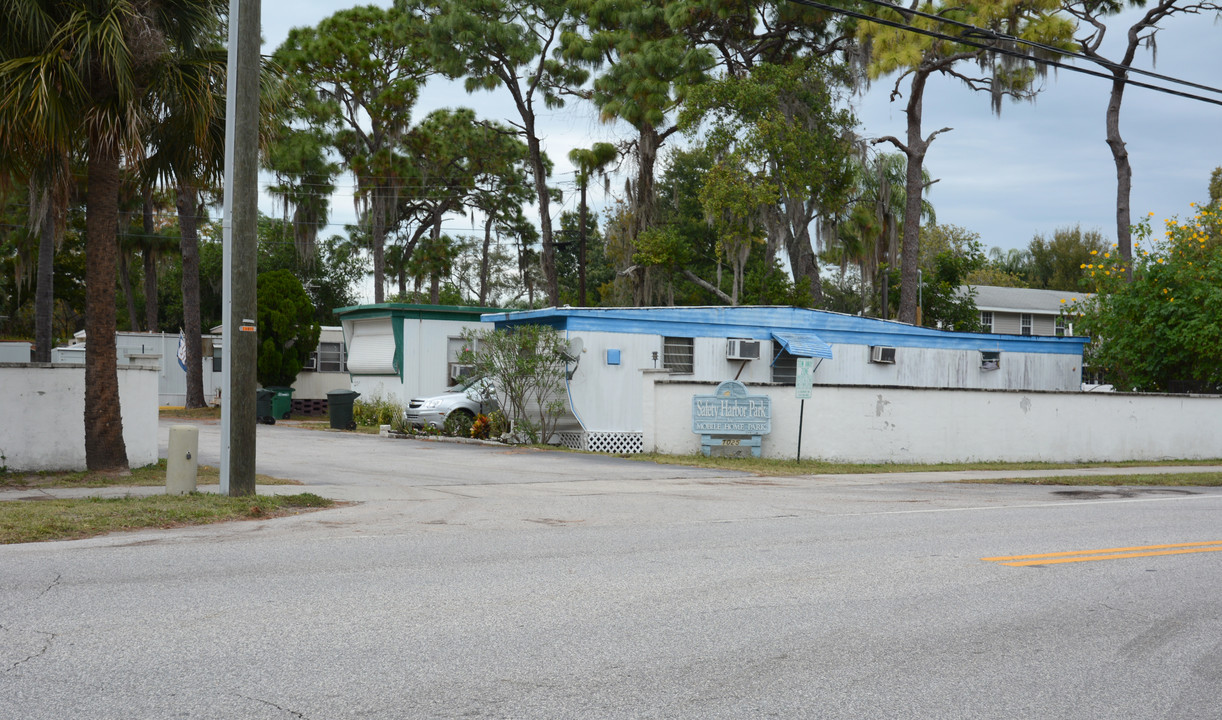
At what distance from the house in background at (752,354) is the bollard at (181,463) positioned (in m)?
10.3

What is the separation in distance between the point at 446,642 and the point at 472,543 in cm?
367

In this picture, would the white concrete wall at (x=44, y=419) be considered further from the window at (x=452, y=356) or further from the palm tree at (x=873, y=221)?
the palm tree at (x=873, y=221)

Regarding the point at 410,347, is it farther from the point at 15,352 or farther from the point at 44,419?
the point at 15,352

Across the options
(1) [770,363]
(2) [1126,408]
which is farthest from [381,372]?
(2) [1126,408]

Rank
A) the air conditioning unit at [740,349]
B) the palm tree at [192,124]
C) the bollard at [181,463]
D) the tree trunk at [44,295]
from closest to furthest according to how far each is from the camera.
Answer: the bollard at [181,463], the palm tree at [192,124], the air conditioning unit at [740,349], the tree trunk at [44,295]

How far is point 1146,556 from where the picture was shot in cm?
942

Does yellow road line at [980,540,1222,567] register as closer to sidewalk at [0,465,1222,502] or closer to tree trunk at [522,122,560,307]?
sidewalk at [0,465,1222,502]

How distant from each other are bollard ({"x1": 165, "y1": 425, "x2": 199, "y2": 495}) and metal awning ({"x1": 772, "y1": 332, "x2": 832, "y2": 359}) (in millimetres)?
14442

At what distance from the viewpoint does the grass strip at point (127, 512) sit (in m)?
9.73

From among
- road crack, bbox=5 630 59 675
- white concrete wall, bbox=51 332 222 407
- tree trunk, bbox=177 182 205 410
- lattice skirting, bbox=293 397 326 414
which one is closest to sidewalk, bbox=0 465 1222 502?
road crack, bbox=5 630 59 675

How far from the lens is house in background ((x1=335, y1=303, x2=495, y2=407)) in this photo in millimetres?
28484

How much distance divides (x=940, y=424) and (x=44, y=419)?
1602 cm

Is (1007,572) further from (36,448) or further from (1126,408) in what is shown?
(1126,408)

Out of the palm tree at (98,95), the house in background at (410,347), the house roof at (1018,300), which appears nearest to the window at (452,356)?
the house in background at (410,347)
